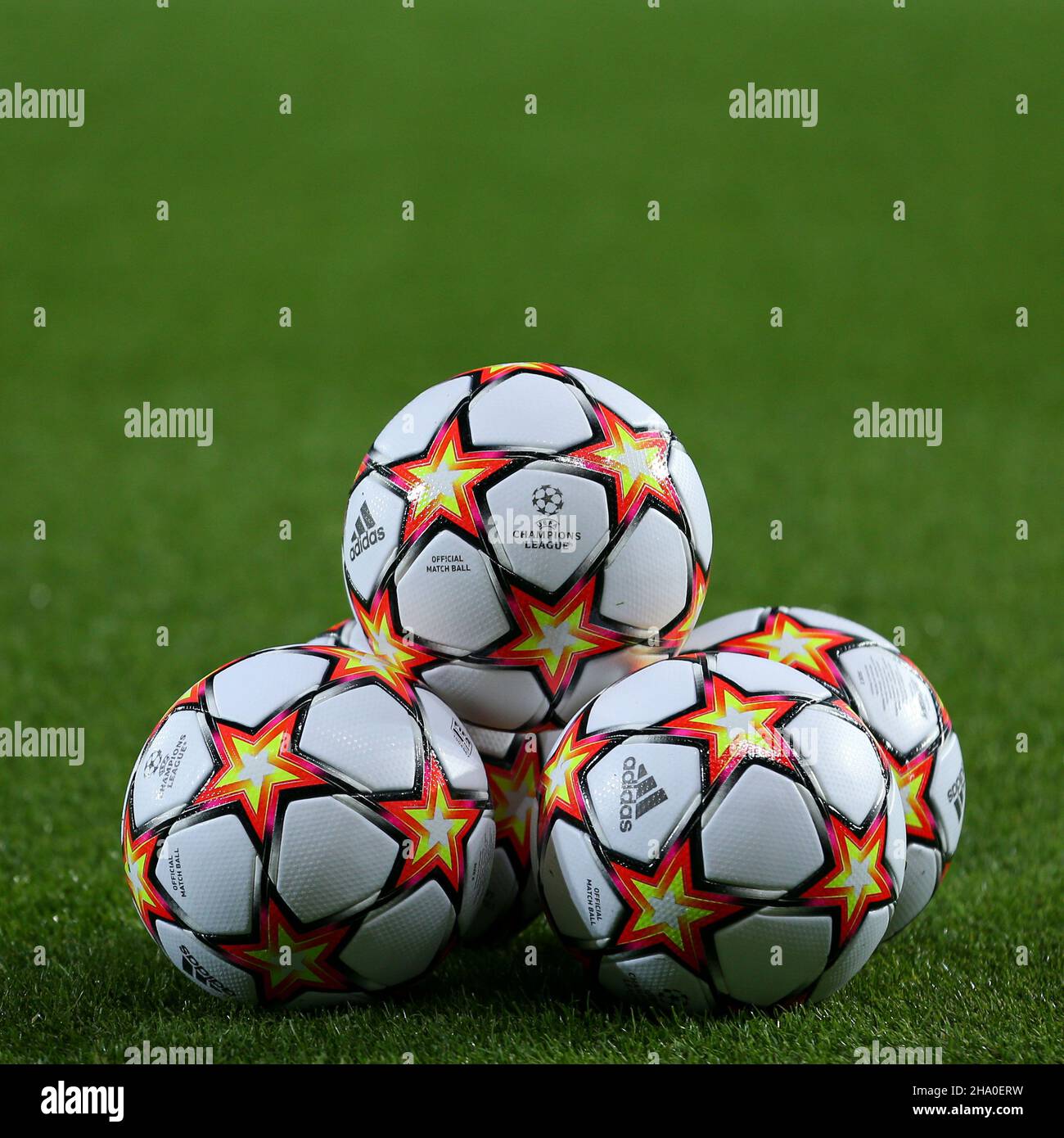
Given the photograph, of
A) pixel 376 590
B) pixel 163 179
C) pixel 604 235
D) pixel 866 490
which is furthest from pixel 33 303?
pixel 376 590

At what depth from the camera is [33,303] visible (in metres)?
18.7

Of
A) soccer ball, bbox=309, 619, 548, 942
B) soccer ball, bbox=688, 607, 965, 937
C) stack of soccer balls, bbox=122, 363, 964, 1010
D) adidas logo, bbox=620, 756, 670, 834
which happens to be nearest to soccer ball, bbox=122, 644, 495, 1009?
stack of soccer balls, bbox=122, 363, 964, 1010

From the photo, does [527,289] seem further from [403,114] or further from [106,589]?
[106,589]

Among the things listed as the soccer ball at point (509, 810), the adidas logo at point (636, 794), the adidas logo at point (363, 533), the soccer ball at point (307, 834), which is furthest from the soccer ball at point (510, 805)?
the adidas logo at point (363, 533)

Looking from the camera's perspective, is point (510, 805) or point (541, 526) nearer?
point (541, 526)

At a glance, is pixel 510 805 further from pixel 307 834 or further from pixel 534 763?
pixel 307 834

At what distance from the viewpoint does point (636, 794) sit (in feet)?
13.8

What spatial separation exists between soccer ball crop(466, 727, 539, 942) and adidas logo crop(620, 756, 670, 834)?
587mm

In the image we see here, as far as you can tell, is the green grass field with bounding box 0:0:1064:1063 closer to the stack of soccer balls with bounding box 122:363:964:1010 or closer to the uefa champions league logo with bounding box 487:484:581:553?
the stack of soccer balls with bounding box 122:363:964:1010

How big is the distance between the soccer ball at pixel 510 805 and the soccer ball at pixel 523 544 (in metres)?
0.06

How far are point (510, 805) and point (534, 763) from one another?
0.16 m

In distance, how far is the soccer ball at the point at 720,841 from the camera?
412 cm

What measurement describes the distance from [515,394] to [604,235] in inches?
661

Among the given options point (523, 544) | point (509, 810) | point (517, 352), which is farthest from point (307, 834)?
point (517, 352)
